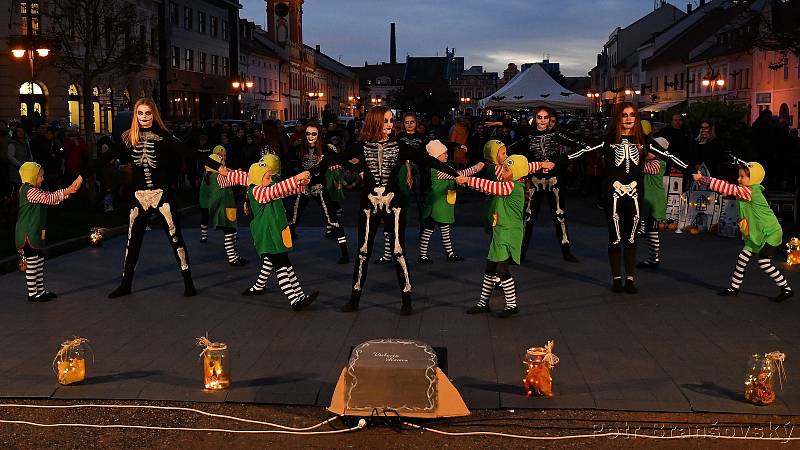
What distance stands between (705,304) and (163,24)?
171 ft

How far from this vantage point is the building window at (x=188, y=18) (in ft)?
205

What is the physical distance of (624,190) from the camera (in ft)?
36.7

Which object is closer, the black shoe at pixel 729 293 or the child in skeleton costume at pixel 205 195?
the black shoe at pixel 729 293

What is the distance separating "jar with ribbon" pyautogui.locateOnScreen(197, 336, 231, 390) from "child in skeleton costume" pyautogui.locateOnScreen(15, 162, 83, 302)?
4421 mm

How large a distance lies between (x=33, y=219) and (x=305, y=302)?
10.6 feet

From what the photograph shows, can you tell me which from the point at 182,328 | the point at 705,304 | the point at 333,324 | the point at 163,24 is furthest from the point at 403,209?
the point at 163,24

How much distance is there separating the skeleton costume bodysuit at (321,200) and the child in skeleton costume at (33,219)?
12.4 ft

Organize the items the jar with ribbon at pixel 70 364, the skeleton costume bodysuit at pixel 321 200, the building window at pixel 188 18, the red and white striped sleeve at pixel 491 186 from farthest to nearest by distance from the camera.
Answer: the building window at pixel 188 18 → the skeleton costume bodysuit at pixel 321 200 → the red and white striped sleeve at pixel 491 186 → the jar with ribbon at pixel 70 364

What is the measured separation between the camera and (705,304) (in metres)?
10.6

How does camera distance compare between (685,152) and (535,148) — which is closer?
(535,148)

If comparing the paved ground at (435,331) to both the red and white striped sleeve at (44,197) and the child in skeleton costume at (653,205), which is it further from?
the red and white striped sleeve at (44,197)

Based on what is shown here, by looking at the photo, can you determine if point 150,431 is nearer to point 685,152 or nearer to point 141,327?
point 141,327

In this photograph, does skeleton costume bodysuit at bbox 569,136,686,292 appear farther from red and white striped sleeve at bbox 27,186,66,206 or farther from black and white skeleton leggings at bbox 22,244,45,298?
black and white skeleton leggings at bbox 22,244,45,298

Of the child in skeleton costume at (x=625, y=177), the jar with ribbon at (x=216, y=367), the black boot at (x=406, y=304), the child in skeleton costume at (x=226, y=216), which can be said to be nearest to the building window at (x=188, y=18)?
the child in skeleton costume at (x=226, y=216)
